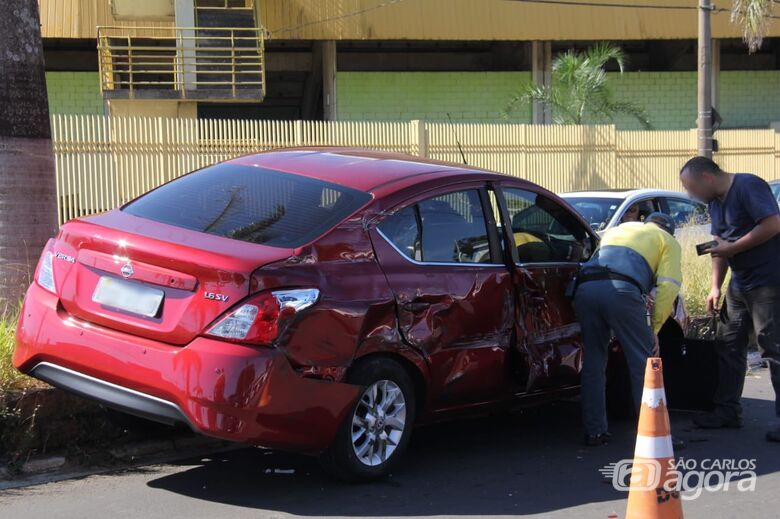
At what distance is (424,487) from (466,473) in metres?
0.41

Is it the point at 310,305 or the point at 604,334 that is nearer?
the point at 310,305

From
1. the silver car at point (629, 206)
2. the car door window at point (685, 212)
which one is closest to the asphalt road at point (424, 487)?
the silver car at point (629, 206)

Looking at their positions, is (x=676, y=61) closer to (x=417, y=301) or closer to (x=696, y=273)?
(x=696, y=273)

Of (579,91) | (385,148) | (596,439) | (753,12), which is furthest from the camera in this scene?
(579,91)

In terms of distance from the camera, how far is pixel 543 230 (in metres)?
6.44

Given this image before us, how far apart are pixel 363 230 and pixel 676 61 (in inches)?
1190

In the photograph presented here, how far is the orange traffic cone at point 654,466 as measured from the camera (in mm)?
4320

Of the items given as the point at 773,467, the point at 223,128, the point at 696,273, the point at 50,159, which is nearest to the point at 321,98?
the point at 223,128

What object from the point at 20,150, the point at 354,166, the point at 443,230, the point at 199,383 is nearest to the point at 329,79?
the point at 20,150

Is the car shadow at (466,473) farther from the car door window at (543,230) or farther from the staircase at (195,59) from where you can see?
the staircase at (195,59)

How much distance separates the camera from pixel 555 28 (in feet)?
95.0

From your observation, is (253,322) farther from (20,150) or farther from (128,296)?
(20,150)

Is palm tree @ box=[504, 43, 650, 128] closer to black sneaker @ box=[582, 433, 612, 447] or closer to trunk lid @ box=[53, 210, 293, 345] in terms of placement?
black sneaker @ box=[582, 433, 612, 447]

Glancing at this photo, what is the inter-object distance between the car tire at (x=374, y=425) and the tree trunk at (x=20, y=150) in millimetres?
3004
